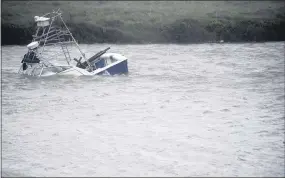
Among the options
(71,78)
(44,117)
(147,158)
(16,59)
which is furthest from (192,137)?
(16,59)

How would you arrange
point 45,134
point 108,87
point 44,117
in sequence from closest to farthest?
point 45,134, point 44,117, point 108,87

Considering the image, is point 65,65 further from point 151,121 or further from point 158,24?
point 158,24

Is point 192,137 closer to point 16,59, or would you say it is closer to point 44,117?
point 44,117

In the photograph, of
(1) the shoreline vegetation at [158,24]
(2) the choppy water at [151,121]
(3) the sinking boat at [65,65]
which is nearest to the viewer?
(2) the choppy water at [151,121]

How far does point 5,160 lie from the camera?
12656 mm

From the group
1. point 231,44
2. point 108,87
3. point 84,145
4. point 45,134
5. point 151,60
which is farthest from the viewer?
point 231,44

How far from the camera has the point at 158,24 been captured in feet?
124

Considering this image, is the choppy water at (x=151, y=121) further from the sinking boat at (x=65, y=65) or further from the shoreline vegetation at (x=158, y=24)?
the shoreline vegetation at (x=158, y=24)

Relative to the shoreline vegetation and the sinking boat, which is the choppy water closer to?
→ the sinking boat

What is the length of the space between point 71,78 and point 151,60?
23.7 ft

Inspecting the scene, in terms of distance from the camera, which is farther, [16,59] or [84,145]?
[16,59]

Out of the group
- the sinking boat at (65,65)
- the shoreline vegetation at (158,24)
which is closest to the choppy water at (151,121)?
the sinking boat at (65,65)

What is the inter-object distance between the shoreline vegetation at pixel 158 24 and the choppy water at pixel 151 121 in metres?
8.84

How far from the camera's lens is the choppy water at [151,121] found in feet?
40.3
